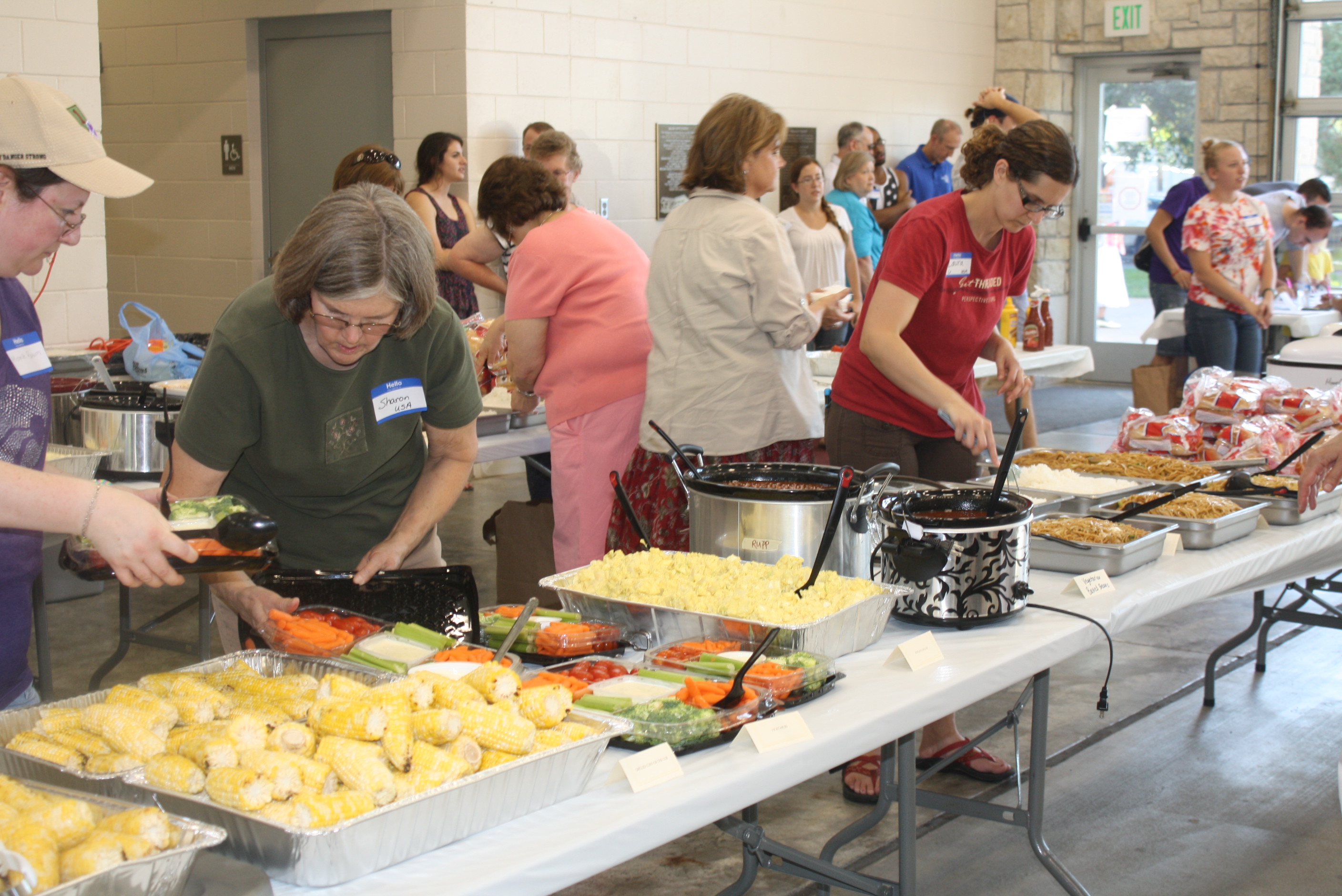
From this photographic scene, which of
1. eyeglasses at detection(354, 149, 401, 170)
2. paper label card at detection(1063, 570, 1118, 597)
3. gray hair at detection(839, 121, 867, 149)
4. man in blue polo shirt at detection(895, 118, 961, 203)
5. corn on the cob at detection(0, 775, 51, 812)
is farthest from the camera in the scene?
man in blue polo shirt at detection(895, 118, 961, 203)

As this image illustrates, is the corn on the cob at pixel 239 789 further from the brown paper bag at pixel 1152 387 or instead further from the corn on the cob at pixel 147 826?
the brown paper bag at pixel 1152 387

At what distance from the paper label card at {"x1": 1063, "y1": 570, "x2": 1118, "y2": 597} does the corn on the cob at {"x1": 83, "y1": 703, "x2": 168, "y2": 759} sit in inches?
54.6

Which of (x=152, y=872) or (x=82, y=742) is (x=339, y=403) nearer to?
(x=82, y=742)

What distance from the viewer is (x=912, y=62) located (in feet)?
29.3

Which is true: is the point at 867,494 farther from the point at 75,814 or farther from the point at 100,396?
the point at 100,396

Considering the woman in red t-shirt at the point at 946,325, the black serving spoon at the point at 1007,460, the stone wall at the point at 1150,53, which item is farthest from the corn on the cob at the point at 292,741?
the stone wall at the point at 1150,53

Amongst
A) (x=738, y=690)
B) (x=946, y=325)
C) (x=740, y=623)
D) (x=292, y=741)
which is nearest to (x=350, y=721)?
(x=292, y=741)

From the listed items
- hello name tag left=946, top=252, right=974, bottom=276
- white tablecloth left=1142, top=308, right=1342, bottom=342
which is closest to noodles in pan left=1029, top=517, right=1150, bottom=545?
hello name tag left=946, top=252, right=974, bottom=276

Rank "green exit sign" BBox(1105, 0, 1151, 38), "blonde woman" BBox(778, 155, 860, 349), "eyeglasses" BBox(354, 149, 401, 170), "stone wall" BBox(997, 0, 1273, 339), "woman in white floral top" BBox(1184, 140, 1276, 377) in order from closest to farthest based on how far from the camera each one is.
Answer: "eyeglasses" BBox(354, 149, 401, 170), "woman in white floral top" BBox(1184, 140, 1276, 377), "blonde woman" BBox(778, 155, 860, 349), "stone wall" BBox(997, 0, 1273, 339), "green exit sign" BBox(1105, 0, 1151, 38)

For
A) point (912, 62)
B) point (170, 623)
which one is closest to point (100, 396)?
point (170, 623)

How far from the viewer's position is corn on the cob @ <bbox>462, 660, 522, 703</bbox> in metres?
1.36

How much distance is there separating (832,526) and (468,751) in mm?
738

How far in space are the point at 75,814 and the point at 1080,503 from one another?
1.88 metres

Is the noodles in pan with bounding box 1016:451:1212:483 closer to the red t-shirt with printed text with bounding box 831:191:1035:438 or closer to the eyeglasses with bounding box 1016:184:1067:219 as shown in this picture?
the red t-shirt with printed text with bounding box 831:191:1035:438
